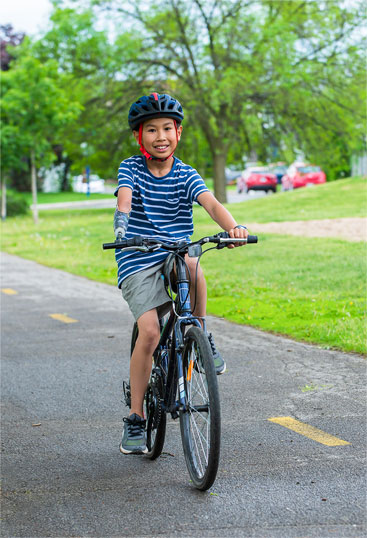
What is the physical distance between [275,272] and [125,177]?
846cm

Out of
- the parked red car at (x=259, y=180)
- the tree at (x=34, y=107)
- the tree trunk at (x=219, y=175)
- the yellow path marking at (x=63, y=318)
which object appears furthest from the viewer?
the parked red car at (x=259, y=180)

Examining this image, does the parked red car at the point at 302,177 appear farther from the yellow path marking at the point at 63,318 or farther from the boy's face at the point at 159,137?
the boy's face at the point at 159,137

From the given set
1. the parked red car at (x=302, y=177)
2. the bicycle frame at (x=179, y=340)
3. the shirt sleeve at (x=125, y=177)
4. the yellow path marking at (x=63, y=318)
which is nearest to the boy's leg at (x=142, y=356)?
the bicycle frame at (x=179, y=340)

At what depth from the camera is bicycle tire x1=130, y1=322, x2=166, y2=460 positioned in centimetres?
431

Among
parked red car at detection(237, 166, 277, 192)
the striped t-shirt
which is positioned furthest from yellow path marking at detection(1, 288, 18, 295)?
parked red car at detection(237, 166, 277, 192)

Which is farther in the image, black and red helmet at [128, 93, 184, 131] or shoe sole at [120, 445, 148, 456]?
shoe sole at [120, 445, 148, 456]

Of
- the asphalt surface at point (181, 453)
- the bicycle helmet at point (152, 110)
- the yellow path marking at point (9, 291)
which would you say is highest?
the bicycle helmet at point (152, 110)

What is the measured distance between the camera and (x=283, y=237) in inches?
730

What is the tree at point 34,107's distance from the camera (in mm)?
27656

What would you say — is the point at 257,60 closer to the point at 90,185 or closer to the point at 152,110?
the point at 152,110

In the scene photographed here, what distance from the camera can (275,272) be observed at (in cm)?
1255

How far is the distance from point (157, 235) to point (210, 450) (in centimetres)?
114

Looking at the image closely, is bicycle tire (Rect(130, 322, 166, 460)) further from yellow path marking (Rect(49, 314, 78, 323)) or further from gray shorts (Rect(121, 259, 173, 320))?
yellow path marking (Rect(49, 314, 78, 323))

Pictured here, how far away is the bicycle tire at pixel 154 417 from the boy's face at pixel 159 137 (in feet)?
3.04
